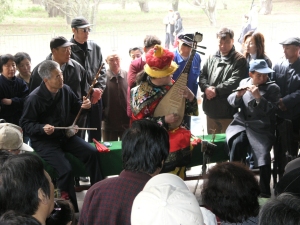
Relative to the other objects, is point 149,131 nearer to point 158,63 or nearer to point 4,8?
point 158,63

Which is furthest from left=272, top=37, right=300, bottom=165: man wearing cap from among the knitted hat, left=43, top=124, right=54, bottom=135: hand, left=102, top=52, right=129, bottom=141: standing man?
left=43, top=124, right=54, bottom=135: hand

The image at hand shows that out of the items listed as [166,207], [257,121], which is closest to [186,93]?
[257,121]

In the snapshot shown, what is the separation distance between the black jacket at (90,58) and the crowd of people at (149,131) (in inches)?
0.5

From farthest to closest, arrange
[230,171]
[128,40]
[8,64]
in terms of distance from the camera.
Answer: [128,40]
[8,64]
[230,171]

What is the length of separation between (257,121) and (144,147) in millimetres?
2131

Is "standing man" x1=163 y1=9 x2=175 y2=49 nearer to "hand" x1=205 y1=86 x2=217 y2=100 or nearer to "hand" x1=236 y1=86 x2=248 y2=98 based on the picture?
"hand" x1=205 y1=86 x2=217 y2=100

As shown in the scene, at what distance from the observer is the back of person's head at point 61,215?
7.16 feet

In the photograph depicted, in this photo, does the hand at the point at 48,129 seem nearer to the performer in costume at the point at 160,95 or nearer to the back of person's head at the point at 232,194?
the performer in costume at the point at 160,95

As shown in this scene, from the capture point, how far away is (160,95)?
3678 millimetres

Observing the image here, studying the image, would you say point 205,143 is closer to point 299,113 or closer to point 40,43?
point 299,113

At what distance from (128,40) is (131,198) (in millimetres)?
7713

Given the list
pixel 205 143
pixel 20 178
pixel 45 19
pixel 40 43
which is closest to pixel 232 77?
pixel 205 143

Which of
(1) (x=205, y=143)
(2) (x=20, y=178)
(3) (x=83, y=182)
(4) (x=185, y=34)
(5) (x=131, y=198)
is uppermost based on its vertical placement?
(4) (x=185, y=34)

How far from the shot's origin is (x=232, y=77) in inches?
194
